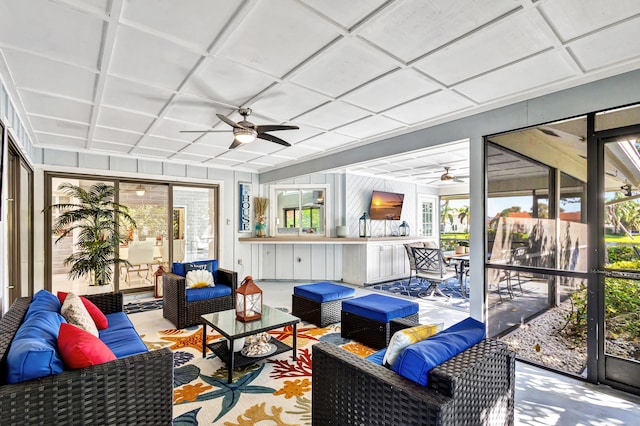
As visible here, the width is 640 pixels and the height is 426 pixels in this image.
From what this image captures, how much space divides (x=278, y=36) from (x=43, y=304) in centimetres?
258

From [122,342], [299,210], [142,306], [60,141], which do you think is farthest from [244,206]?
[122,342]

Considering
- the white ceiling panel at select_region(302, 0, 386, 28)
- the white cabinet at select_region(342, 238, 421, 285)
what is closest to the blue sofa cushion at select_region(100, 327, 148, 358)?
the white ceiling panel at select_region(302, 0, 386, 28)

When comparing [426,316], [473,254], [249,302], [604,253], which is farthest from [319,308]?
[604,253]

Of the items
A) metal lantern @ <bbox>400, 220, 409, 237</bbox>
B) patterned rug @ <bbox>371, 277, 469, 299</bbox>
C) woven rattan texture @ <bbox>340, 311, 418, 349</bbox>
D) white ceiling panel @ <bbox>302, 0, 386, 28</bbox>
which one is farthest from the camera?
metal lantern @ <bbox>400, 220, 409, 237</bbox>

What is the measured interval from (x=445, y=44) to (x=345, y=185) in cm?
479

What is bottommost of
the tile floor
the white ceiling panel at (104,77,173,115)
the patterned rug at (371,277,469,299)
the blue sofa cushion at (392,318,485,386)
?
the patterned rug at (371,277,469,299)

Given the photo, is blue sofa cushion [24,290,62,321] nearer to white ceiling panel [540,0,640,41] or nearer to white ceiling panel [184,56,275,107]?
white ceiling panel [184,56,275,107]

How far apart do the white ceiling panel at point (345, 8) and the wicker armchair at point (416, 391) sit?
1904 mm

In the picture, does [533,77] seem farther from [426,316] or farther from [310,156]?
A: [310,156]

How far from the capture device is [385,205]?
24.4ft

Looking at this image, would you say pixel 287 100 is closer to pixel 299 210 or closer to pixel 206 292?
pixel 206 292

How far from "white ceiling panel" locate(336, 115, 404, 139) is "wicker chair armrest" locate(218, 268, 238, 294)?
8.02ft

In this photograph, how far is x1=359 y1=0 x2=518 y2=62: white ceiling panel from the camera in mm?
1754

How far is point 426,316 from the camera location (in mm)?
4465
